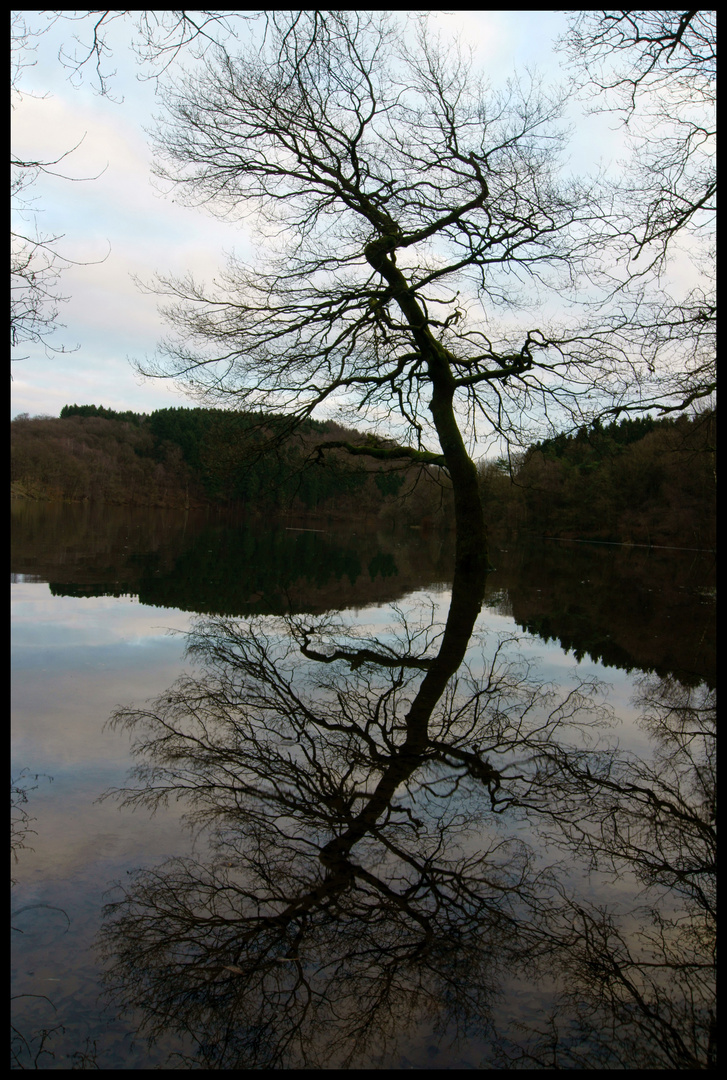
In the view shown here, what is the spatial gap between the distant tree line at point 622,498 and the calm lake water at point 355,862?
3025 cm

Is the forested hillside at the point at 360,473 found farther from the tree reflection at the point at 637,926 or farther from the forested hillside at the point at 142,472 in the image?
the tree reflection at the point at 637,926

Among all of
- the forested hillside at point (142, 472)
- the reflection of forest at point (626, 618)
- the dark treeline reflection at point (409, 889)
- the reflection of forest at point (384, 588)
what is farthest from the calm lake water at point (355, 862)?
the forested hillside at point (142, 472)

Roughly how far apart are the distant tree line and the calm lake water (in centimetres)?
3025

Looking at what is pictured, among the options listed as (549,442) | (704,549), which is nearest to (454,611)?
(549,442)

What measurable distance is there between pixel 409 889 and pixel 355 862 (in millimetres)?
220

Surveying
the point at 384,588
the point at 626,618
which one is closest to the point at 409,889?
the point at 626,618

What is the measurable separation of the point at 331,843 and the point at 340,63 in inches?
451

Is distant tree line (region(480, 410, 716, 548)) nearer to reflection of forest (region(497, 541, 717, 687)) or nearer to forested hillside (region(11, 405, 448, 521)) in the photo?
forested hillside (region(11, 405, 448, 521))

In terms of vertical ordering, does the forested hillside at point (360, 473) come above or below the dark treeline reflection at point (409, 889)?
above

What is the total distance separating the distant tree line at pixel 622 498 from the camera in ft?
125

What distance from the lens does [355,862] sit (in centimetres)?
246

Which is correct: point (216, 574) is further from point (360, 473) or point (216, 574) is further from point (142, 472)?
point (142, 472)

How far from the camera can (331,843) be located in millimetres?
2598
